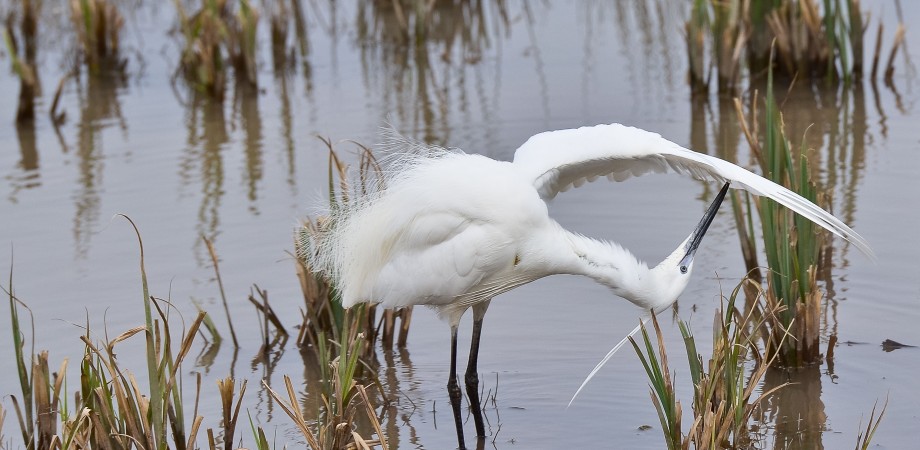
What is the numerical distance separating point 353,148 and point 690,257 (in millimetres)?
4262

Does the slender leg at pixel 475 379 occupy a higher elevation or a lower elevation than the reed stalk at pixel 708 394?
lower

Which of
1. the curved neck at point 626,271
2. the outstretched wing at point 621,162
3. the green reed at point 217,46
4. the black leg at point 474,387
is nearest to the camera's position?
the outstretched wing at point 621,162

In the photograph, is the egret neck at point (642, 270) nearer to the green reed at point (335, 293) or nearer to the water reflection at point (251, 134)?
the green reed at point (335, 293)

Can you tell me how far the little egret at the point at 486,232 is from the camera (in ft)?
13.8

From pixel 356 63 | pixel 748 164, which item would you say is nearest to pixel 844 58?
pixel 748 164

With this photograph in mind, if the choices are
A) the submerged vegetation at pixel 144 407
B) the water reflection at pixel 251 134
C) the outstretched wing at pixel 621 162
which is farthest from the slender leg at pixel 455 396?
the water reflection at pixel 251 134

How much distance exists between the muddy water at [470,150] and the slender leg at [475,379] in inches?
2.9

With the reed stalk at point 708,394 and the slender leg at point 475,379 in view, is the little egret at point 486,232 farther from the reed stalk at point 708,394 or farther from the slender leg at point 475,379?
the reed stalk at point 708,394

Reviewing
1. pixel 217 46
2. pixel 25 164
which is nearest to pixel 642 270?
pixel 25 164

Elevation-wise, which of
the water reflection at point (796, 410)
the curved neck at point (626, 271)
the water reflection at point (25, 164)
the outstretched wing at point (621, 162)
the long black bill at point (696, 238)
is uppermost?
the outstretched wing at point (621, 162)

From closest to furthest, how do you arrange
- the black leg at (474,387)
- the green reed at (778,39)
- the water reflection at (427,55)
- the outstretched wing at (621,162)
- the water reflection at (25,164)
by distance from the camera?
the outstretched wing at (621,162), the black leg at (474,387), the water reflection at (25,164), the green reed at (778,39), the water reflection at (427,55)

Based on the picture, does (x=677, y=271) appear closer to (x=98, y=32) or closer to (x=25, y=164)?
(x=25, y=164)

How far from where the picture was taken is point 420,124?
895 centimetres

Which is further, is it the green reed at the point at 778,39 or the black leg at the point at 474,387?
the green reed at the point at 778,39
